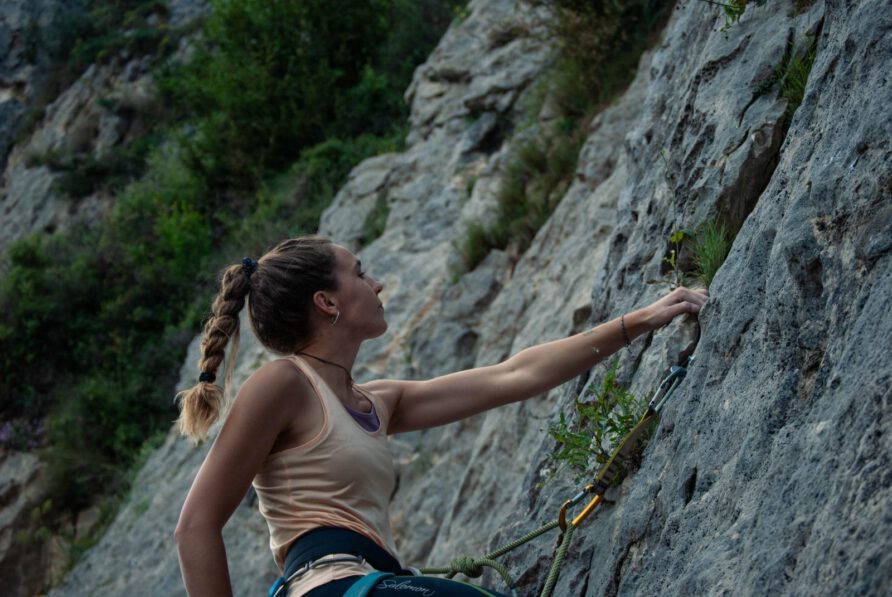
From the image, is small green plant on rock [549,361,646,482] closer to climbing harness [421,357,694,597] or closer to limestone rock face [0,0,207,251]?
climbing harness [421,357,694,597]

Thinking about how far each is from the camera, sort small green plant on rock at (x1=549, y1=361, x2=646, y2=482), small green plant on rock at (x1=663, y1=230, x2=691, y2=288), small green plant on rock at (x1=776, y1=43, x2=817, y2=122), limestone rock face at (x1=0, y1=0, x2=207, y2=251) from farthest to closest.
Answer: limestone rock face at (x1=0, y1=0, x2=207, y2=251) → small green plant on rock at (x1=663, y1=230, x2=691, y2=288) → small green plant on rock at (x1=776, y1=43, x2=817, y2=122) → small green plant on rock at (x1=549, y1=361, x2=646, y2=482)

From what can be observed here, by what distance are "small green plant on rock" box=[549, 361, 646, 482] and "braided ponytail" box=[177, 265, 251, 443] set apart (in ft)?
4.07

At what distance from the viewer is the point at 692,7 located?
18.0 ft

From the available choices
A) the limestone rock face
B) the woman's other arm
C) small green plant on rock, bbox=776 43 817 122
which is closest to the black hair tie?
the woman's other arm

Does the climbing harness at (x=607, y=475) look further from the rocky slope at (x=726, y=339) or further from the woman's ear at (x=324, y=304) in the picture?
the woman's ear at (x=324, y=304)

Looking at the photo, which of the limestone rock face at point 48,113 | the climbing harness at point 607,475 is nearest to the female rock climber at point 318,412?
the climbing harness at point 607,475

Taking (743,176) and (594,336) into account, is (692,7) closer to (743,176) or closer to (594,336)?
(743,176)

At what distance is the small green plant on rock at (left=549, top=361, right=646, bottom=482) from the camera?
362 cm

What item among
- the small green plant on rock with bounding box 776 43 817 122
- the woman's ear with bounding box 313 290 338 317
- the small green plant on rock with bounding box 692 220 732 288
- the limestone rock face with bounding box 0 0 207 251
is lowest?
the limestone rock face with bounding box 0 0 207 251

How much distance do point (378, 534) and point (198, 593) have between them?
1.79 feet

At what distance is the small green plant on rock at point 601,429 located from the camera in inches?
143

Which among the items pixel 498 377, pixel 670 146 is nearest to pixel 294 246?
pixel 498 377

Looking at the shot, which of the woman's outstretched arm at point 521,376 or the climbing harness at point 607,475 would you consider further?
the woman's outstretched arm at point 521,376

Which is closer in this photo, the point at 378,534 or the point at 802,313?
the point at 802,313
